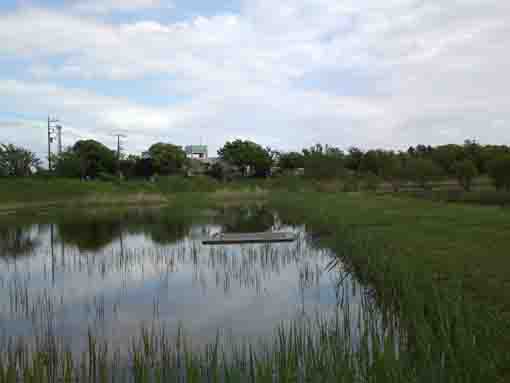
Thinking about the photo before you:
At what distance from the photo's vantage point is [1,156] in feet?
128

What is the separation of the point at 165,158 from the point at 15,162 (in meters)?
A: 21.1

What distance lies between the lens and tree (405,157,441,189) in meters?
46.1

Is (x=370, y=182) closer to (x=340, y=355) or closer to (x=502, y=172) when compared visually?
(x=502, y=172)

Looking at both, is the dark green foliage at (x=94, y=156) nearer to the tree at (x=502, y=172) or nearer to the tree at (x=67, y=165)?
the tree at (x=67, y=165)

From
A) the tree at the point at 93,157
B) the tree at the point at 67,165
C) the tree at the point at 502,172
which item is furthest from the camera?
the tree at the point at 93,157

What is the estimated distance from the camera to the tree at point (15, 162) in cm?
3916

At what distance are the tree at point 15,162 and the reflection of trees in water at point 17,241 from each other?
23.7m

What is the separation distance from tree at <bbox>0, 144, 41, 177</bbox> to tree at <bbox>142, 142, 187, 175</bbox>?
17.8 meters

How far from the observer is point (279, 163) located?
70250 mm

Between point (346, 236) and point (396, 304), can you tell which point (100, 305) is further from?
point (346, 236)

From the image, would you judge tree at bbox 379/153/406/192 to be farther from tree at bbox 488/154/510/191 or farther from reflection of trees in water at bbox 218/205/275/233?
reflection of trees in water at bbox 218/205/275/233

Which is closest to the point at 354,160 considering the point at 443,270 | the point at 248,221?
the point at 248,221

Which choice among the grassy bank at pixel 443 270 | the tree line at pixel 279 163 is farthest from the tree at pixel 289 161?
the grassy bank at pixel 443 270

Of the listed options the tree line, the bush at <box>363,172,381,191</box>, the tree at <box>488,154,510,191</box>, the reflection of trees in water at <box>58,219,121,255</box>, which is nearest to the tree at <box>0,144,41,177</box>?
the tree line
